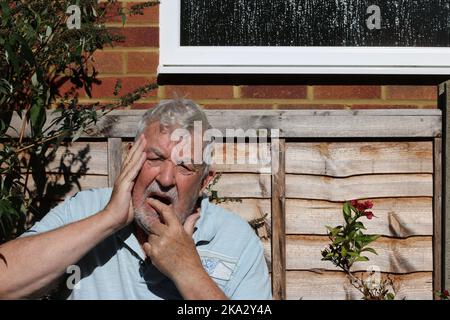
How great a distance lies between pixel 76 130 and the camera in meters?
3.29

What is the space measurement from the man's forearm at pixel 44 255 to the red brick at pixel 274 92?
→ 1.51 meters

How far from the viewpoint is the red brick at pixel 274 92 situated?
3803 mm

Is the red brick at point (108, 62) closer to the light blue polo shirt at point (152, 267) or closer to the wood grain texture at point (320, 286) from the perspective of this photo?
the light blue polo shirt at point (152, 267)

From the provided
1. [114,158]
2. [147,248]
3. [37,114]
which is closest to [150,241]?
[147,248]

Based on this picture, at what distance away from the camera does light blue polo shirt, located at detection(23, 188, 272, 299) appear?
2645 mm

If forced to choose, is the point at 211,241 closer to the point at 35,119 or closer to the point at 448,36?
the point at 35,119

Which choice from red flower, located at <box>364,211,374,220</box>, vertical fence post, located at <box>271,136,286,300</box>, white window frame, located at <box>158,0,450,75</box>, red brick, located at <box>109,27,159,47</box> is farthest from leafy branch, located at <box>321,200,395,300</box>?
red brick, located at <box>109,27,159,47</box>

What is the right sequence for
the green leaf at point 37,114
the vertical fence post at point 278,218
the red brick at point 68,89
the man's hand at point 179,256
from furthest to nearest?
the red brick at point 68,89 → the vertical fence post at point 278,218 → the green leaf at point 37,114 → the man's hand at point 179,256

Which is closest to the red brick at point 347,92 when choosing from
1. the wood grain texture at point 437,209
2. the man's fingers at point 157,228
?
the wood grain texture at point 437,209

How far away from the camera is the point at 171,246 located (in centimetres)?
249

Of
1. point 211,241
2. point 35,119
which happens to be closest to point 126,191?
point 211,241

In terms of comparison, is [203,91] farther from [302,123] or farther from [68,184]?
[68,184]

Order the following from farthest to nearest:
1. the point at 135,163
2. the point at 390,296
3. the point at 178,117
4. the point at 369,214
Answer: the point at 390,296 → the point at 369,214 → the point at 178,117 → the point at 135,163

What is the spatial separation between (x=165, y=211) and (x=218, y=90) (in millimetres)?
1372
